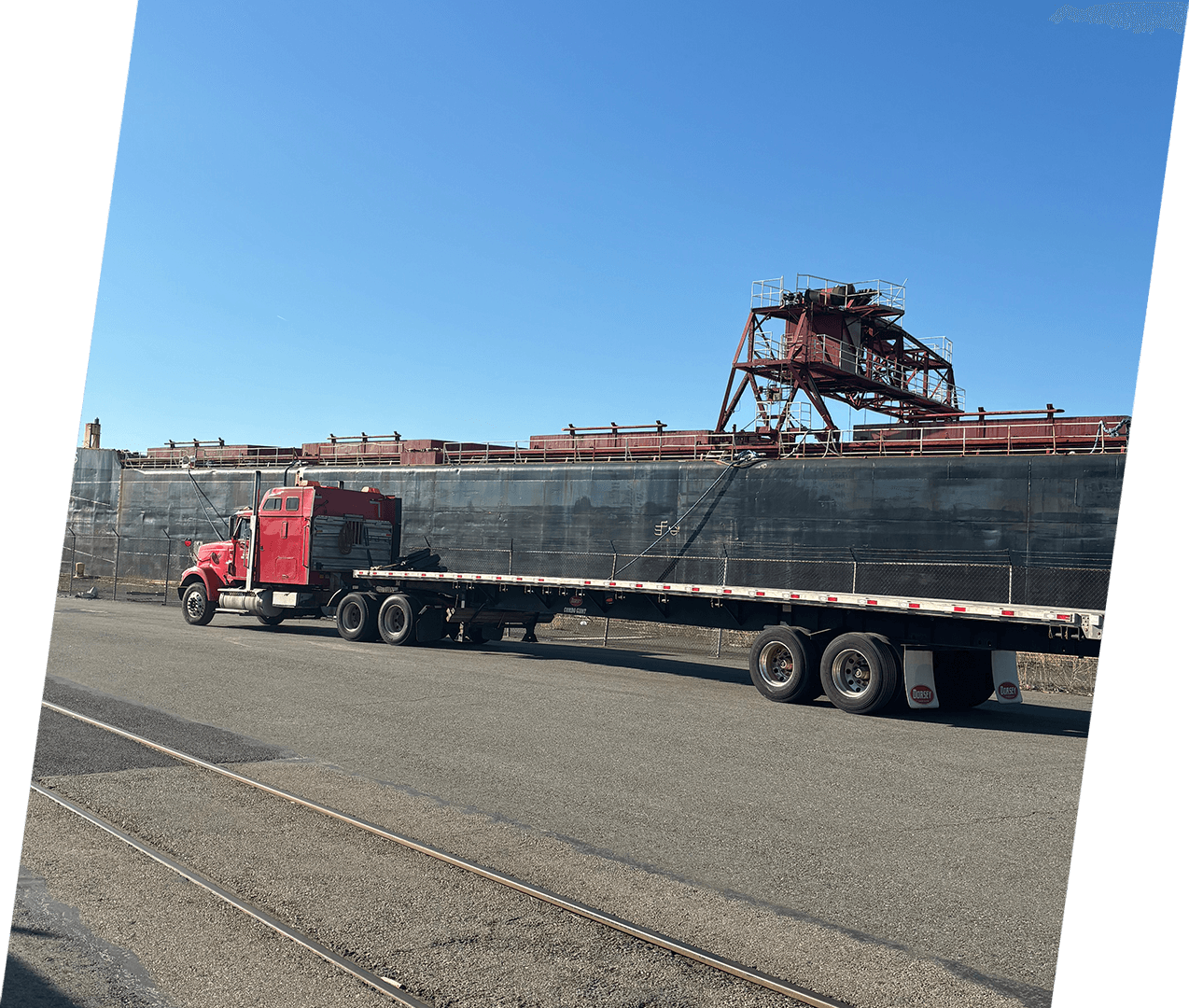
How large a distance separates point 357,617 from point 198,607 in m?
5.55

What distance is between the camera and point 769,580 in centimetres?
2106

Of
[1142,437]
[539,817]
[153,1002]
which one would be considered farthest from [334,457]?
[1142,437]

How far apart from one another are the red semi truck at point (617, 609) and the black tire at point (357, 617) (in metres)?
0.03

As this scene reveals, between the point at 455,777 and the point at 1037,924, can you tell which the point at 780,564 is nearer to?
the point at 455,777

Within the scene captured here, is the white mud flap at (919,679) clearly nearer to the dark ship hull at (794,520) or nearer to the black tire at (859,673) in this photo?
the black tire at (859,673)

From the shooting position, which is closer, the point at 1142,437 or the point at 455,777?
the point at 1142,437

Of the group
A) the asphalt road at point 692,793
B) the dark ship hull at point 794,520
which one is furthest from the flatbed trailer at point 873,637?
the dark ship hull at point 794,520

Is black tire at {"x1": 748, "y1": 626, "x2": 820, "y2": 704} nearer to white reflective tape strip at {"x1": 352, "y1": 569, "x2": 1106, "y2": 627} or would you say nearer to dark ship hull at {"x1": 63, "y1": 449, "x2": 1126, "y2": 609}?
white reflective tape strip at {"x1": 352, "y1": 569, "x2": 1106, "y2": 627}

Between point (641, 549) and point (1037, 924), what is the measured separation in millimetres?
20532

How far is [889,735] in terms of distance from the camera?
39.5 ft

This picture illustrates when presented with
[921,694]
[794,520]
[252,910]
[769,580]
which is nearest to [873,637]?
[921,694]

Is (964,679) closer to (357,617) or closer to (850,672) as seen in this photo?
(850,672)

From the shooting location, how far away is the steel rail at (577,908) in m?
4.34

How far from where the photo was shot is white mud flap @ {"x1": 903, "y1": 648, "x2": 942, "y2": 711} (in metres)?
13.6
